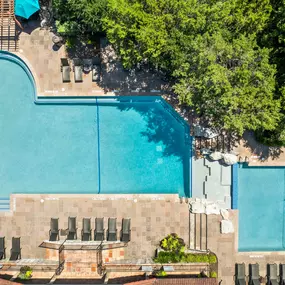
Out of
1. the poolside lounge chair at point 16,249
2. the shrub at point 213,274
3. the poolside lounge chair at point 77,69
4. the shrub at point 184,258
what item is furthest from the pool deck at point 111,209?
the shrub at point 213,274

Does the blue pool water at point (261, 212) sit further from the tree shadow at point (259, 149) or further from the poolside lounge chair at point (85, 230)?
the poolside lounge chair at point (85, 230)

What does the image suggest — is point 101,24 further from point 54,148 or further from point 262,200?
point 262,200

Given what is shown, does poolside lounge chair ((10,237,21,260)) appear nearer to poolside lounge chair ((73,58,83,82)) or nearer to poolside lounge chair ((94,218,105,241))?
poolside lounge chair ((94,218,105,241))

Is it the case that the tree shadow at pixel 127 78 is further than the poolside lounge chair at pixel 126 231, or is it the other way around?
the tree shadow at pixel 127 78

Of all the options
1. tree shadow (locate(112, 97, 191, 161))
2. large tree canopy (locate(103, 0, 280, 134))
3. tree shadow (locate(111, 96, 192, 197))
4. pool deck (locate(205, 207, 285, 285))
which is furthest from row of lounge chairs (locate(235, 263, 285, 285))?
large tree canopy (locate(103, 0, 280, 134))

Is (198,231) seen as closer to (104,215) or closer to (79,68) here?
(104,215)

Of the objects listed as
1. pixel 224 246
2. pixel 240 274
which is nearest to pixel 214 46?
pixel 224 246

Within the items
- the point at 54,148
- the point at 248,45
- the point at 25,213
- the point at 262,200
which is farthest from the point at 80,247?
the point at 248,45
